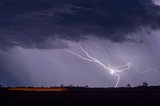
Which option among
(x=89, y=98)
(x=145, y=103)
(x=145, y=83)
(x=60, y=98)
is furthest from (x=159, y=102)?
(x=145, y=83)

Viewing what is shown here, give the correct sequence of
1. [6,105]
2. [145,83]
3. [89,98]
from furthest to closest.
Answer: [145,83]
[89,98]
[6,105]

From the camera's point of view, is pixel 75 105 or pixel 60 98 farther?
pixel 60 98

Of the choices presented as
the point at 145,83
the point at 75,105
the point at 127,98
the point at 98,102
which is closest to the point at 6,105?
the point at 75,105

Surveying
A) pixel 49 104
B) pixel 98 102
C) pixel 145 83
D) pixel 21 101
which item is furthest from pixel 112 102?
pixel 145 83

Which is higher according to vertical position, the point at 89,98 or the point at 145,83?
the point at 145,83

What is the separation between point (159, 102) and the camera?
41.3m

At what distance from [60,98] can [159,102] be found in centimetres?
1154

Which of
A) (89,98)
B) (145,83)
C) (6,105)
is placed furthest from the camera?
(145,83)

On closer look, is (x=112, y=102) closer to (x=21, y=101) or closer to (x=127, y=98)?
(x=127, y=98)

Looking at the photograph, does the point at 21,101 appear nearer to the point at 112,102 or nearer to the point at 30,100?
the point at 30,100

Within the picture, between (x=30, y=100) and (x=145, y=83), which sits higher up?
(x=145, y=83)

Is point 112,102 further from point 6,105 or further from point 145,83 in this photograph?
point 145,83

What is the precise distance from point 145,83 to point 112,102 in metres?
30.4

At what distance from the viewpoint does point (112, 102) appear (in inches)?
1622
